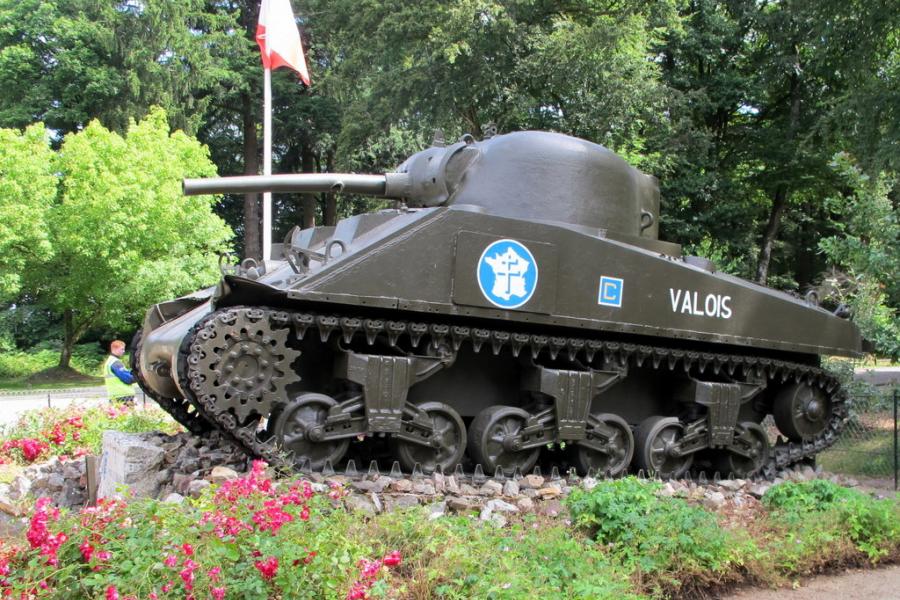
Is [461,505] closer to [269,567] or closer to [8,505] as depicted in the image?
[269,567]

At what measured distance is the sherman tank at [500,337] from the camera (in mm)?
7348

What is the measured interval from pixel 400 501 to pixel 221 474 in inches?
59.0

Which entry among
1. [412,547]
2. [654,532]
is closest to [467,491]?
[654,532]

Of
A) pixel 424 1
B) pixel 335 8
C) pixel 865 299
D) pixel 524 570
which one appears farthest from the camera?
pixel 335 8

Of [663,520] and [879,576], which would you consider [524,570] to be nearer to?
[663,520]

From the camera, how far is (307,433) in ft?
24.3

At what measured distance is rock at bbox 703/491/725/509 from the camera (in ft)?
25.8

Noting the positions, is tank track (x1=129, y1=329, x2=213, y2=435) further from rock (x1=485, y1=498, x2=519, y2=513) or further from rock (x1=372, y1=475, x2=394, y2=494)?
rock (x1=485, y1=498, x2=519, y2=513)

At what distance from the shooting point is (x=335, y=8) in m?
25.9

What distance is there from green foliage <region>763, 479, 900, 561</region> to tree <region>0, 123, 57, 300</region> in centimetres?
2362

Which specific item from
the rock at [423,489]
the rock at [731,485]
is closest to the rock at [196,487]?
the rock at [423,489]

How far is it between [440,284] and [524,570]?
297cm

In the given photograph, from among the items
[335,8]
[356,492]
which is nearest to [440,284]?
[356,492]

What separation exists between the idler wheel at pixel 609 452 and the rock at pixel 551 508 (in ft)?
4.94
